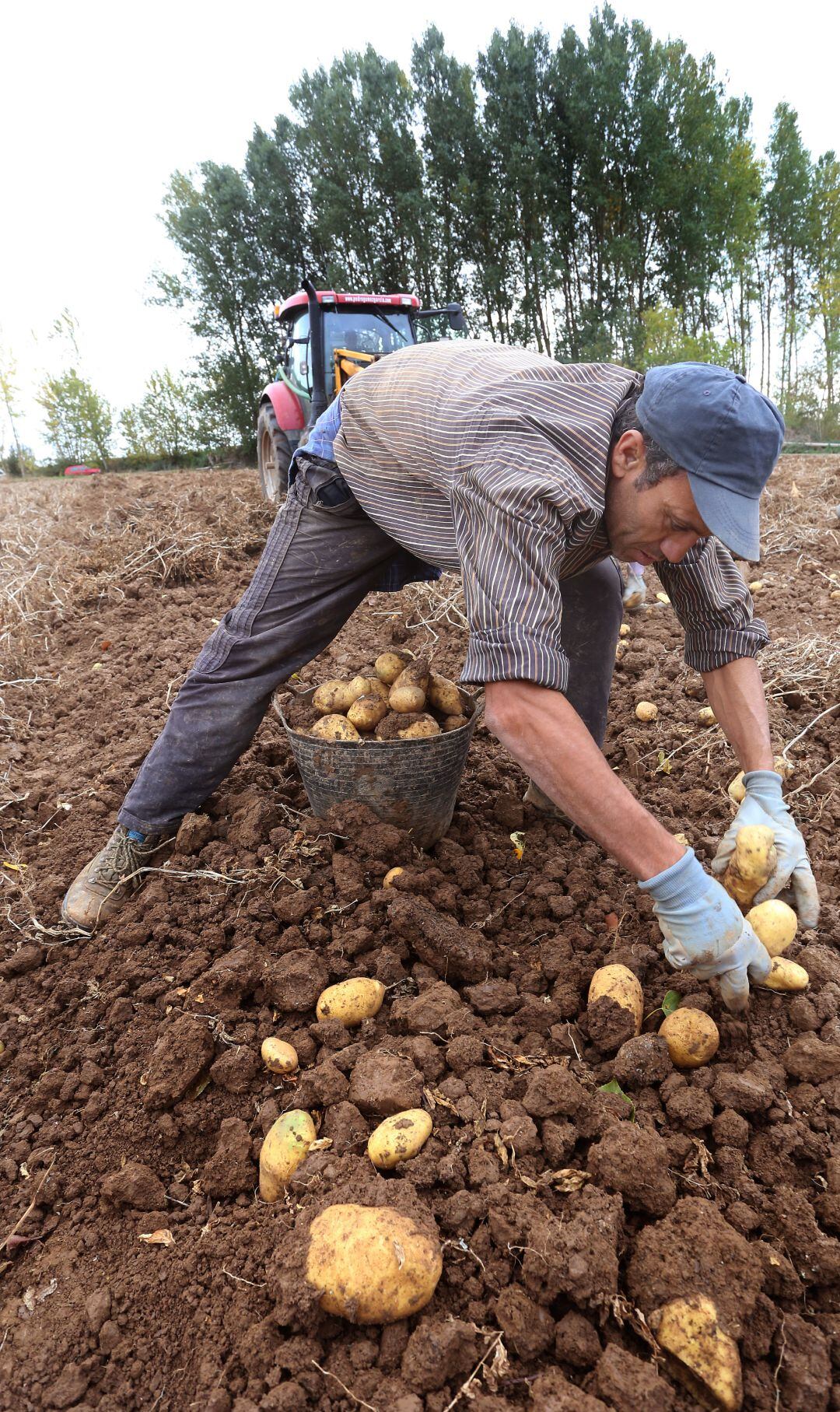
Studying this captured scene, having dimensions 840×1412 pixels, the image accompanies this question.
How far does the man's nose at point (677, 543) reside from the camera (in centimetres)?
200

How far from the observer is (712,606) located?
2.44m

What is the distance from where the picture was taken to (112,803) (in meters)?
3.30

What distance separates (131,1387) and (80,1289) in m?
0.23

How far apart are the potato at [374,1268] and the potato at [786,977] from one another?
100 centimetres

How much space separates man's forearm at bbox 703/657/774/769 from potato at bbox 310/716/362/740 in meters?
1.16

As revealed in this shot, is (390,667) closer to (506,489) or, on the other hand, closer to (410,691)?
(410,691)

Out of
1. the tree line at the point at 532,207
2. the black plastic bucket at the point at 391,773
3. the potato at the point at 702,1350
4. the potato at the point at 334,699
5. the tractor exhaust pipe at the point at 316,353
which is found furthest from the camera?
the tree line at the point at 532,207

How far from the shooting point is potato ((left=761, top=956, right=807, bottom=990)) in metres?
1.96

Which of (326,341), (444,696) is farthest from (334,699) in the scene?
(326,341)

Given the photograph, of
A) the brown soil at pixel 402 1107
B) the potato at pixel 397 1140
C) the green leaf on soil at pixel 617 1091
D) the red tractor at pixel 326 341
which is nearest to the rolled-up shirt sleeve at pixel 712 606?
the brown soil at pixel 402 1107

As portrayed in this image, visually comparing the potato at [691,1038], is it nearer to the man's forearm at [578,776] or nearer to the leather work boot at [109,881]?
the man's forearm at [578,776]

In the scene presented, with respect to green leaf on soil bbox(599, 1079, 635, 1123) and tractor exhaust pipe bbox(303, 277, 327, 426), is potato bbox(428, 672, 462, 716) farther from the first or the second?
tractor exhaust pipe bbox(303, 277, 327, 426)

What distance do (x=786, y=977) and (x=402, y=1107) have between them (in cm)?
95

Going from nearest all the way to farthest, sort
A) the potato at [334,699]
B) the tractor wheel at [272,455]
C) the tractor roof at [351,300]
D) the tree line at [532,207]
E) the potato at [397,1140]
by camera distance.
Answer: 1. the potato at [397,1140]
2. the potato at [334,699]
3. the tractor roof at [351,300]
4. the tractor wheel at [272,455]
5. the tree line at [532,207]
